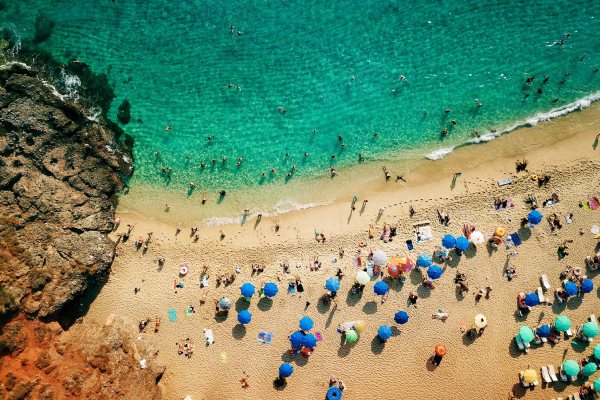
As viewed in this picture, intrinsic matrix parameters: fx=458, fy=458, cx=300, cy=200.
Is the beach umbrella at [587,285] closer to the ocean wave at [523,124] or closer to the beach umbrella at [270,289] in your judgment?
the ocean wave at [523,124]

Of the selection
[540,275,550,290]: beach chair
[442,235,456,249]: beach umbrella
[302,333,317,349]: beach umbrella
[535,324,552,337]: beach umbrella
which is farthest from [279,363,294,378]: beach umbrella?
[540,275,550,290]: beach chair

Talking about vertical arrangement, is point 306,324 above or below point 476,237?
below

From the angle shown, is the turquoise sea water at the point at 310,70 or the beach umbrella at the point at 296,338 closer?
the beach umbrella at the point at 296,338

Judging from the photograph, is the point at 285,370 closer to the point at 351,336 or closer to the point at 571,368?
the point at 351,336

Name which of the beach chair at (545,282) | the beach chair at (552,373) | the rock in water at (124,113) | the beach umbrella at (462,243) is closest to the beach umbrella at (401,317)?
the beach umbrella at (462,243)

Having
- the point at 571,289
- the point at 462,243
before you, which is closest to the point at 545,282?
the point at 571,289

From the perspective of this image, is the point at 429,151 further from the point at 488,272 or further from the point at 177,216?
the point at 177,216
